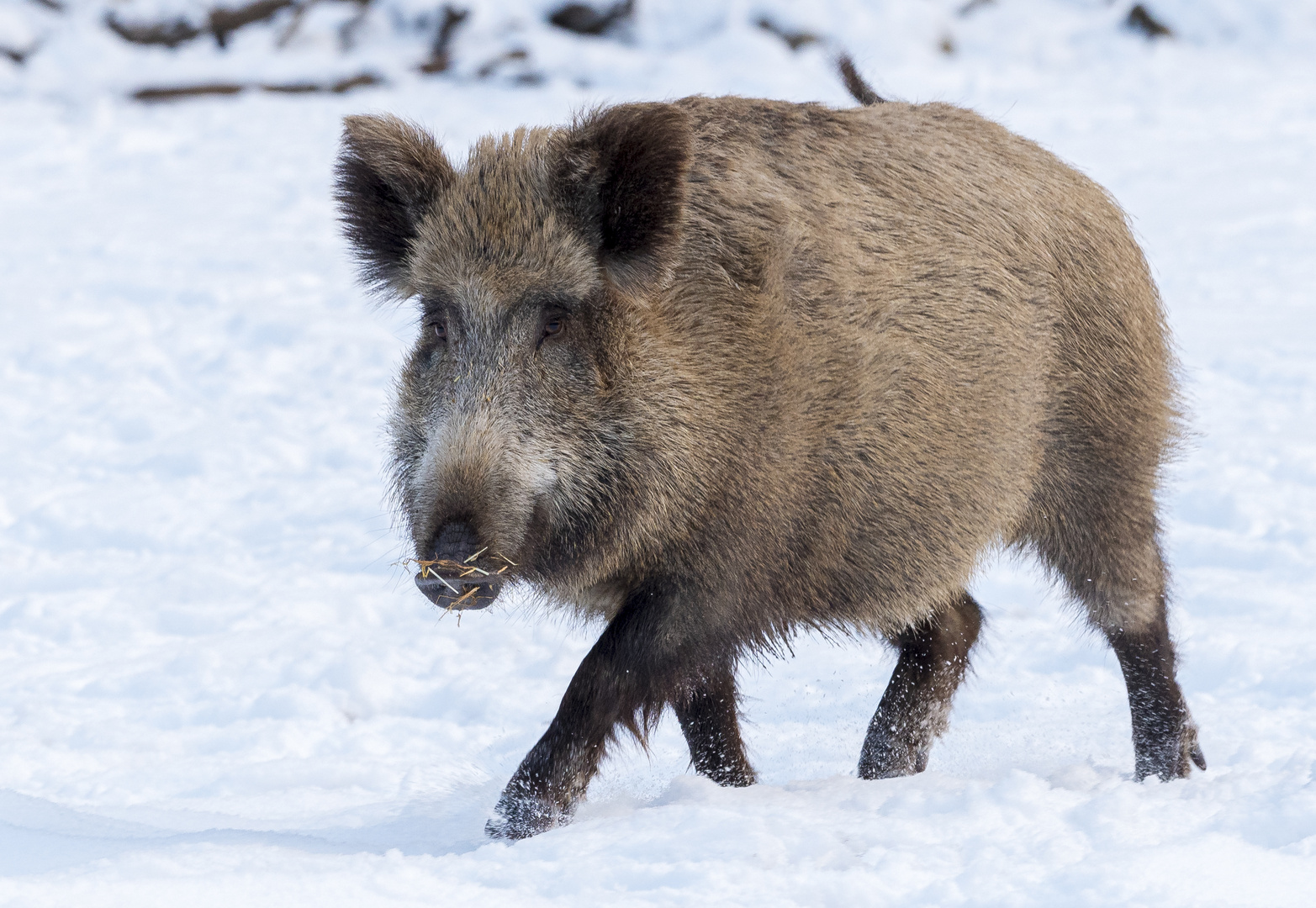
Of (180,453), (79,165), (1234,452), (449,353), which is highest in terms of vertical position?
(449,353)

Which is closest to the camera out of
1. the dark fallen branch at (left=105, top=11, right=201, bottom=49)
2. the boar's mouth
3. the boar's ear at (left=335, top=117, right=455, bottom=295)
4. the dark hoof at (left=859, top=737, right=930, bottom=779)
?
the boar's mouth

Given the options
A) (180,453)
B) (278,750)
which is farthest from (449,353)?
(180,453)

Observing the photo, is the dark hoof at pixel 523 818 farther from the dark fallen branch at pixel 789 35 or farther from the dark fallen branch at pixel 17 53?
the dark fallen branch at pixel 789 35

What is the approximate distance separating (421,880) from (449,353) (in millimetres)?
1205

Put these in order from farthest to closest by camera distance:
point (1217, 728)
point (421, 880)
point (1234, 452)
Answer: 1. point (1234, 452)
2. point (1217, 728)
3. point (421, 880)

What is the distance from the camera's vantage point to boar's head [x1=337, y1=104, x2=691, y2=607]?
10.4 ft

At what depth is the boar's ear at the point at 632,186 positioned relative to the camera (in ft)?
10.6

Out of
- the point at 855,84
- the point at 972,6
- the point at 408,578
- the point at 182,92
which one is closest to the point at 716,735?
the point at 408,578

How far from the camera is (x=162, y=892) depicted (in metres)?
2.37

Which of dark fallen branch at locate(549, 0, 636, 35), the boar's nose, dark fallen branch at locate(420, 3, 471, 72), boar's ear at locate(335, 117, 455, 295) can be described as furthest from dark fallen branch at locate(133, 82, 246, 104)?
the boar's nose

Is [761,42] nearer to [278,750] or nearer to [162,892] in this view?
[278,750]

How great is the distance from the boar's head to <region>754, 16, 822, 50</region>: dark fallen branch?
10.6m

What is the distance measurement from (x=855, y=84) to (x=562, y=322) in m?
2.04

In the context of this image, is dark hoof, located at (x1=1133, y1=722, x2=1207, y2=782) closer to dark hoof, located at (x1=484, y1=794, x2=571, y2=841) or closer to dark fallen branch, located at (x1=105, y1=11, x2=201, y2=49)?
dark hoof, located at (x1=484, y1=794, x2=571, y2=841)
